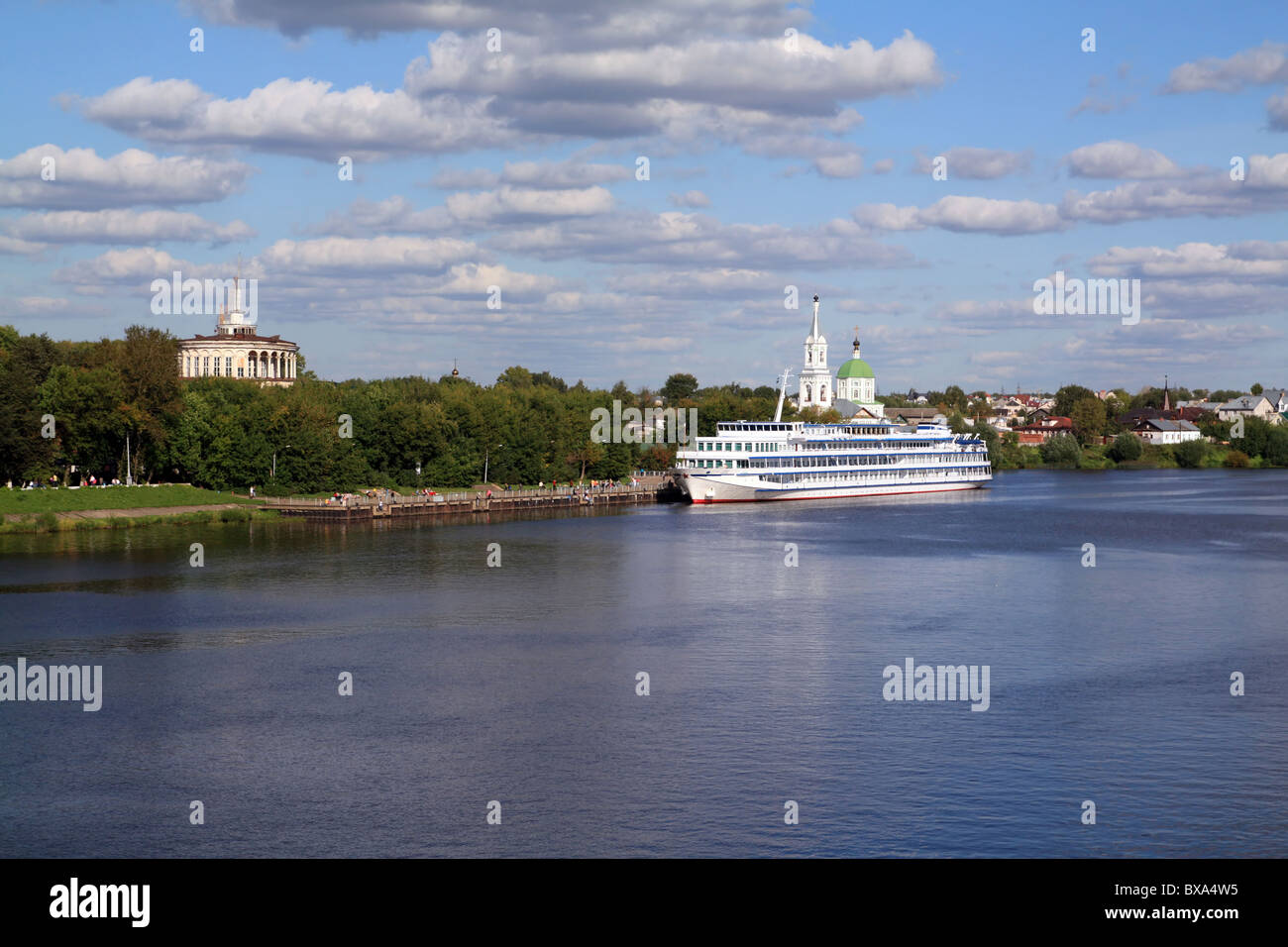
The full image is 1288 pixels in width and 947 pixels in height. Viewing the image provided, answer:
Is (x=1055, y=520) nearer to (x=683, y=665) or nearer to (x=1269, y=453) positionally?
(x=683, y=665)

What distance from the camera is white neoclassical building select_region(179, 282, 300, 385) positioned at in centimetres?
14238

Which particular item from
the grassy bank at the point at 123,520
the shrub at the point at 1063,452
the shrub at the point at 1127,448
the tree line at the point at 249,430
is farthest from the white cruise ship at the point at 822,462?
the shrub at the point at 1127,448

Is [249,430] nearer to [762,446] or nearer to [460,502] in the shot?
[460,502]

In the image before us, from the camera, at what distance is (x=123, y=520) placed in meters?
76.2

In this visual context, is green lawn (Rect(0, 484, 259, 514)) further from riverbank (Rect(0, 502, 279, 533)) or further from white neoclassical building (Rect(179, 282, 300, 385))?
white neoclassical building (Rect(179, 282, 300, 385))

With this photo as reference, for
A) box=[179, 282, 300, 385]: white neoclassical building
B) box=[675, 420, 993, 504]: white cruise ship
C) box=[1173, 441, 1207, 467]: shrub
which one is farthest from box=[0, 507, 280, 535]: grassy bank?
box=[1173, 441, 1207, 467]: shrub

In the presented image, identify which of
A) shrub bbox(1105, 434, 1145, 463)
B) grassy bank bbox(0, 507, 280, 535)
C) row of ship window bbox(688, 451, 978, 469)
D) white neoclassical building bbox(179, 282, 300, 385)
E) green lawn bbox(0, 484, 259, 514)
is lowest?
grassy bank bbox(0, 507, 280, 535)

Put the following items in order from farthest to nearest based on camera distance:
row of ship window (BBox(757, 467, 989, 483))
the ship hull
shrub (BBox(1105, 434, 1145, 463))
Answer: shrub (BBox(1105, 434, 1145, 463)) < row of ship window (BBox(757, 467, 989, 483)) < the ship hull

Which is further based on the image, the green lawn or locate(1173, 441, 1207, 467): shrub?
locate(1173, 441, 1207, 467): shrub

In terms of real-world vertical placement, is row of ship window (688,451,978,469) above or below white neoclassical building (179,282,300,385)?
below

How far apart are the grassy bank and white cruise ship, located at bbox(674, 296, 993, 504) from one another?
3748 centimetres

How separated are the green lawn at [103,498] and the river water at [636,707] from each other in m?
11.6

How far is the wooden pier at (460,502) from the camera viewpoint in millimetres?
85188
